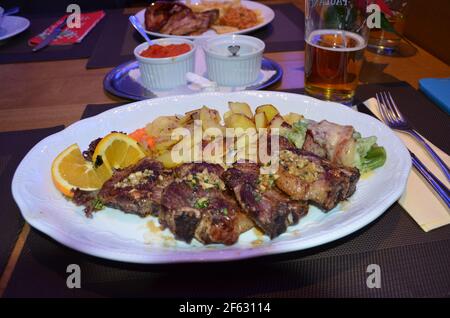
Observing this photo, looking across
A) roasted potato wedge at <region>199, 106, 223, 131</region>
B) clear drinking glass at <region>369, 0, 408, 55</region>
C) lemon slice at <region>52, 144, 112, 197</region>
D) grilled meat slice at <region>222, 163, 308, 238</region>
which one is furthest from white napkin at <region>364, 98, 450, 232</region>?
clear drinking glass at <region>369, 0, 408, 55</region>

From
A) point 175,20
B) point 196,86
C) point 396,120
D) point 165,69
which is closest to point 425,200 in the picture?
point 396,120

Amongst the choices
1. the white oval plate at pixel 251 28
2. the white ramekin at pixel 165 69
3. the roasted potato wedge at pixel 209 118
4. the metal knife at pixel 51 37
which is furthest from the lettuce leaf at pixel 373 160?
the metal knife at pixel 51 37

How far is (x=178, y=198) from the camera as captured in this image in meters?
1.65

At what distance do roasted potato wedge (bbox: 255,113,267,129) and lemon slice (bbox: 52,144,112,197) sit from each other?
92cm

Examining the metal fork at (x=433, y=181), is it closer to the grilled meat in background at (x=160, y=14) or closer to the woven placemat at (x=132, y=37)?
the woven placemat at (x=132, y=37)

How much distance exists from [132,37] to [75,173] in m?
2.45

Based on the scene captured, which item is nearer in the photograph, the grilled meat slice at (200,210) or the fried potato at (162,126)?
the grilled meat slice at (200,210)

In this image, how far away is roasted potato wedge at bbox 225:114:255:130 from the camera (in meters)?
2.28

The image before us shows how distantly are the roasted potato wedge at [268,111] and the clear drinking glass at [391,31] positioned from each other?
1.60m

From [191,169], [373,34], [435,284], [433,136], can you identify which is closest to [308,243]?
[435,284]

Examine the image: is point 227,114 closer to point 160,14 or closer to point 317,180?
point 317,180

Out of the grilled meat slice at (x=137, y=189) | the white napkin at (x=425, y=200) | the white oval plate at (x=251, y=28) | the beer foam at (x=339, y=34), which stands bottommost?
the white napkin at (x=425, y=200)

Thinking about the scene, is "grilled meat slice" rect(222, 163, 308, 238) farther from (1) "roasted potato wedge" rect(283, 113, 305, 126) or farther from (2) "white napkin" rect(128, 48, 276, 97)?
(2) "white napkin" rect(128, 48, 276, 97)

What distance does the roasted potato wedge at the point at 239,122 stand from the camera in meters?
2.28
